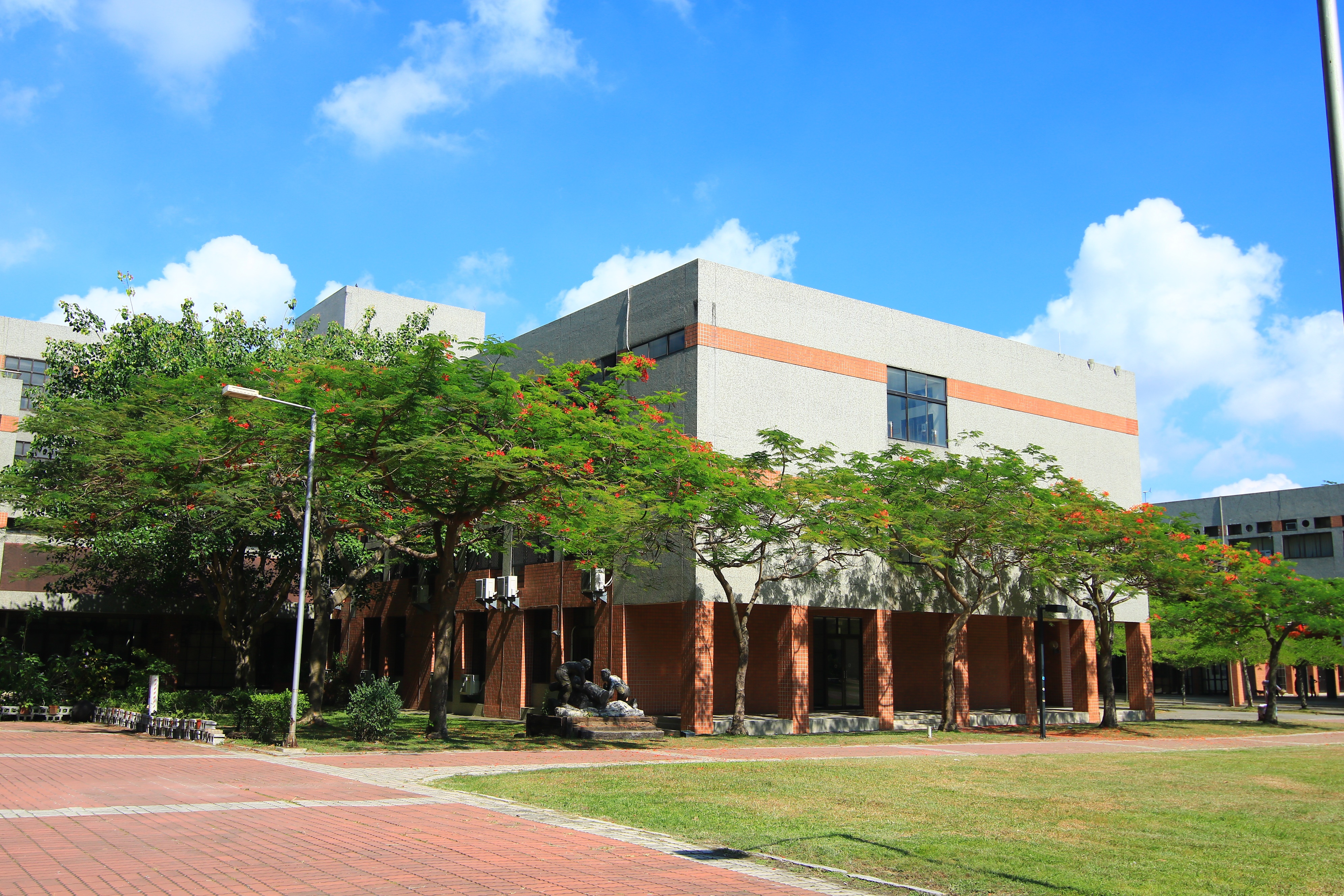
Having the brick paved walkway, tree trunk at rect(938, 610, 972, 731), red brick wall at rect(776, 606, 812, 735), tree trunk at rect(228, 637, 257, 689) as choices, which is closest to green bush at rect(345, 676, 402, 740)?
the brick paved walkway

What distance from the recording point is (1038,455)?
33969 mm

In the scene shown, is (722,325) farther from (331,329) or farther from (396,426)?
(331,329)

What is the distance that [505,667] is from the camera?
3388cm

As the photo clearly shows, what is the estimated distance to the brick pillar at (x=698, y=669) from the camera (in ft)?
87.8

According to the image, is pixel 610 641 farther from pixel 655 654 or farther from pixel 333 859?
pixel 333 859

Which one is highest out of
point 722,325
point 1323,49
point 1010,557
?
point 722,325

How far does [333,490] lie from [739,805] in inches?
643

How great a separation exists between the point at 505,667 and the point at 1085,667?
20.9 metres

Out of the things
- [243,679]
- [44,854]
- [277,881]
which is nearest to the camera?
[277,881]

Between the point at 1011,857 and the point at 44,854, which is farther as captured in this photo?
the point at 1011,857

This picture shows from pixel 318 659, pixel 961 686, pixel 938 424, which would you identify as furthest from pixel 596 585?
pixel 938 424

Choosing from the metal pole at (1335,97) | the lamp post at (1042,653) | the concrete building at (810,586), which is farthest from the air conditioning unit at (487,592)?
the metal pole at (1335,97)

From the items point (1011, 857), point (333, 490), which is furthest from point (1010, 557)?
point (1011, 857)

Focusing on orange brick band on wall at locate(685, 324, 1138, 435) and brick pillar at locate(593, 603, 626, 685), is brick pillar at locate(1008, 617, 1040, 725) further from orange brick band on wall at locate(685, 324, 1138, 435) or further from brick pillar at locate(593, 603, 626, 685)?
brick pillar at locate(593, 603, 626, 685)
